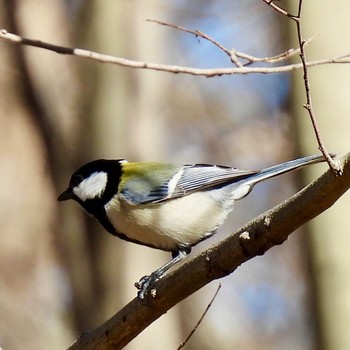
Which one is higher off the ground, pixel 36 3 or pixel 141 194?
pixel 36 3

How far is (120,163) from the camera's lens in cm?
273

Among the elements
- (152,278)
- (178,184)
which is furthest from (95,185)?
(152,278)

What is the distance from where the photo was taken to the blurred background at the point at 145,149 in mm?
2807

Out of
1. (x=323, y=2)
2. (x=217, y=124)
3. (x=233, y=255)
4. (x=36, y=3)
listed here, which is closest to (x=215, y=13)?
(x=217, y=124)

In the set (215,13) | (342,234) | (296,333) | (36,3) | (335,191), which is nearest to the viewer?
(335,191)

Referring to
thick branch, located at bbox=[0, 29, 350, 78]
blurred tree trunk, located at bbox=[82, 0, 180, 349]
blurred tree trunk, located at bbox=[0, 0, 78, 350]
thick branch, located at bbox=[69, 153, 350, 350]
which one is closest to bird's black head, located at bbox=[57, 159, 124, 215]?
thick branch, located at bbox=[69, 153, 350, 350]

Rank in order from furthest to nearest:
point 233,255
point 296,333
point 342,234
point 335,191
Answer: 1. point 296,333
2. point 342,234
3. point 233,255
4. point 335,191

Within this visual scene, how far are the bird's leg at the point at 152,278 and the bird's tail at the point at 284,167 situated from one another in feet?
1.01

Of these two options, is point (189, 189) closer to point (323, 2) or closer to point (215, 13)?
point (323, 2)

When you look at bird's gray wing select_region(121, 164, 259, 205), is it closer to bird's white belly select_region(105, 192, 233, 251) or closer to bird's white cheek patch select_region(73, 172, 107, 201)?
bird's white belly select_region(105, 192, 233, 251)

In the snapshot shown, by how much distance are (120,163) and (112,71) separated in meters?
1.29

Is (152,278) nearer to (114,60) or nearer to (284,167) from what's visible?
(284,167)

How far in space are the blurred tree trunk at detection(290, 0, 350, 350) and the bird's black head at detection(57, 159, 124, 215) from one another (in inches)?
26.6

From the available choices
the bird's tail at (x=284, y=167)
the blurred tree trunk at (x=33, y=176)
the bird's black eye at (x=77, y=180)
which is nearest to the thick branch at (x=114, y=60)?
the bird's tail at (x=284, y=167)
